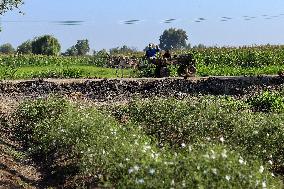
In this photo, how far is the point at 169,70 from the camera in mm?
33156

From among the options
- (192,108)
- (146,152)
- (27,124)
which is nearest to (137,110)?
(192,108)

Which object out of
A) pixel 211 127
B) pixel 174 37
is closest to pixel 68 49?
pixel 174 37

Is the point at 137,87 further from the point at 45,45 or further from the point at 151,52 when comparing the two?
the point at 45,45

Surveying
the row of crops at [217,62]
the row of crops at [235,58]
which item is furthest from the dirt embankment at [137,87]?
the row of crops at [235,58]

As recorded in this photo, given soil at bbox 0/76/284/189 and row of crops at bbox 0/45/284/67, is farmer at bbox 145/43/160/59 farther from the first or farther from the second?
row of crops at bbox 0/45/284/67

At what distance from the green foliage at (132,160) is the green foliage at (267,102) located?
550cm

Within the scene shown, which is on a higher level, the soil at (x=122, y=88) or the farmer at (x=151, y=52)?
the farmer at (x=151, y=52)

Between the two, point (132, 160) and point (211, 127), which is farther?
point (211, 127)

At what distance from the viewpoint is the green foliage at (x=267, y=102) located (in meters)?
19.7

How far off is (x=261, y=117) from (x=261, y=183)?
569cm

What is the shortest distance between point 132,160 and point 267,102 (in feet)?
39.0

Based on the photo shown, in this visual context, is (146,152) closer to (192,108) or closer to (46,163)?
(46,163)

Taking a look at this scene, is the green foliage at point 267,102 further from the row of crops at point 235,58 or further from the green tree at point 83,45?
the green tree at point 83,45

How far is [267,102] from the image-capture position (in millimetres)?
20391
